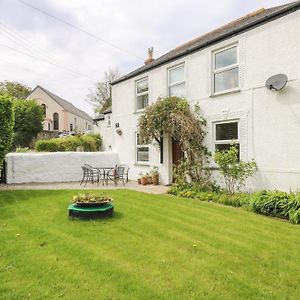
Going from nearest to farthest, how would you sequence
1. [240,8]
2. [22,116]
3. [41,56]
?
[240,8] < [41,56] < [22,116]

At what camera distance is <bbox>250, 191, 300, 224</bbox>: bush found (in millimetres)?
7099

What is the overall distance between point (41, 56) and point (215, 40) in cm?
1445

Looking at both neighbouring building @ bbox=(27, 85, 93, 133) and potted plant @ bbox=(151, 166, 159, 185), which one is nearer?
potted plant @ bbox=(151, 166, 159, 185)

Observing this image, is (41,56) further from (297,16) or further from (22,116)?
(297,16)

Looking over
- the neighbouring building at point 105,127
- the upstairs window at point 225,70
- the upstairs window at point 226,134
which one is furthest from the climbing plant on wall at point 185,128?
the neighbouring building at point 105,127

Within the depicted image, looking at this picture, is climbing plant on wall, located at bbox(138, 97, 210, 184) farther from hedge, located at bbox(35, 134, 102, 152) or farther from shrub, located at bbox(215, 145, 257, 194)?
hedge, located at bbox(35, 134, 102, 152)

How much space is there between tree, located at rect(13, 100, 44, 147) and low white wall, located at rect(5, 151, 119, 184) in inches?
662

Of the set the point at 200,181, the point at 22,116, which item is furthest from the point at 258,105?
the point at 22,116

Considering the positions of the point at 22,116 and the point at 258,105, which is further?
the point at 22,116

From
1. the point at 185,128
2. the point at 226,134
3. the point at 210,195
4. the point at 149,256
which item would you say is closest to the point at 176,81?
the point at 185,128

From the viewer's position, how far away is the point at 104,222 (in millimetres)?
6770

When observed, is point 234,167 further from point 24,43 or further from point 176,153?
point 24,43

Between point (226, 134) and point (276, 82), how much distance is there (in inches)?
103

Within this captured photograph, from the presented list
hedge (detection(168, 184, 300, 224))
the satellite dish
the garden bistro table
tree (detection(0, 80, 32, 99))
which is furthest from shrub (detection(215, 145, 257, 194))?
tree (detection(0, 80, 32, 99))
